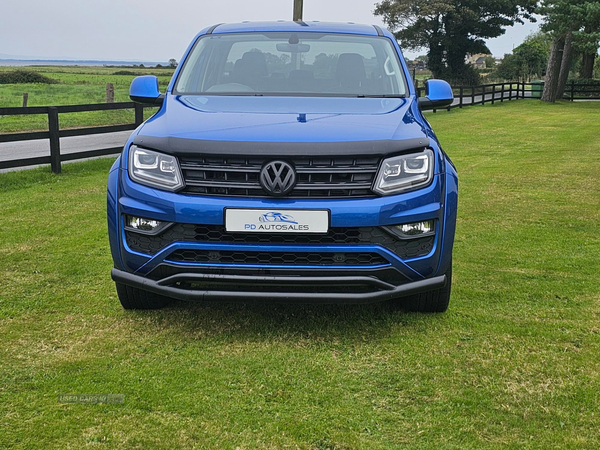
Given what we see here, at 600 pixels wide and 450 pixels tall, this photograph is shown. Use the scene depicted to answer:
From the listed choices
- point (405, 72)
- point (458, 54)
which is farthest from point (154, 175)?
point (458, 54)

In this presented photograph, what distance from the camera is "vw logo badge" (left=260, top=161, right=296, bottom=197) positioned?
3254 millimetres

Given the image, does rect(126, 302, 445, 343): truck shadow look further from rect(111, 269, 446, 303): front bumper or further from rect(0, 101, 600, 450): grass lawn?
rect(111, 269, 446, 303): front bumper

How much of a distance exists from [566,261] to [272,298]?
2.85 metres

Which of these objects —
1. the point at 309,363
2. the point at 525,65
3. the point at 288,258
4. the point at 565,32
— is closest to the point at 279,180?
the point at 288,258

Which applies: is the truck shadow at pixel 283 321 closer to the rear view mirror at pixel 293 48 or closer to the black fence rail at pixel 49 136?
the rear view mirror at pixel 293 48

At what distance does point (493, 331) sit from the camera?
3.68 m

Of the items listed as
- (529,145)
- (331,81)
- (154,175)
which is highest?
(331,81)

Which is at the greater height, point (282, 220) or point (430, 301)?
point (282, 220)

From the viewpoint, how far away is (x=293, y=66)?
15.2ft

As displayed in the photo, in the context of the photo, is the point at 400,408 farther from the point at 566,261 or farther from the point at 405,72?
the point at 566,261

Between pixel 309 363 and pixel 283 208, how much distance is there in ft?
2.54

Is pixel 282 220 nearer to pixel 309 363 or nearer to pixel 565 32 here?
pixel 309 363

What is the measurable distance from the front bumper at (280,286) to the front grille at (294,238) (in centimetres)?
17

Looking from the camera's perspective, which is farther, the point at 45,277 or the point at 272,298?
the point at 45,277
